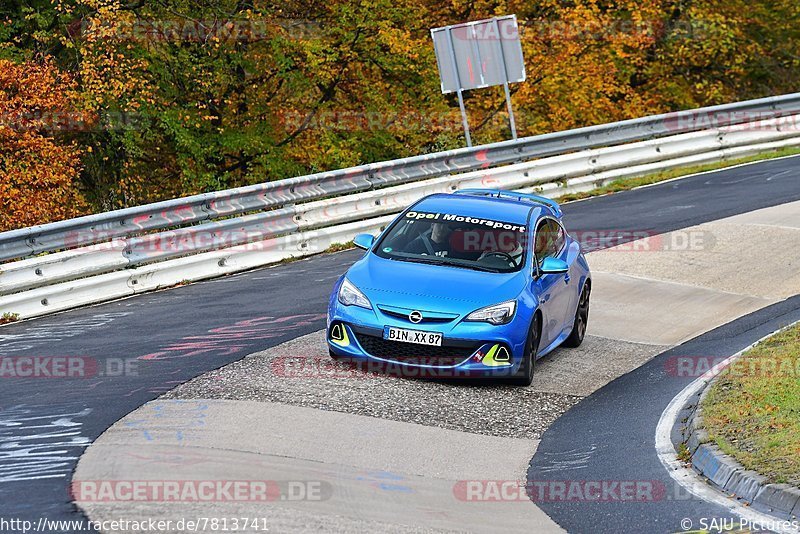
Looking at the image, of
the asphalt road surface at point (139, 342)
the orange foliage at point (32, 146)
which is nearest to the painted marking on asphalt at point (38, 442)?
the asphalt road surface at point (139, 342)

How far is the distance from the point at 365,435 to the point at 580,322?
14.2 ft

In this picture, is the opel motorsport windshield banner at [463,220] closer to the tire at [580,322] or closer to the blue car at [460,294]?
the blue car at [460,294]

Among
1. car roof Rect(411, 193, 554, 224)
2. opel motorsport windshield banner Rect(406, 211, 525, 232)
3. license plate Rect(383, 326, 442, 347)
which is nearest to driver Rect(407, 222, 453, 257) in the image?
opel motorsport windshield banner Rect(406, 211, 525, 232)

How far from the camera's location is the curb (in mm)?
7719

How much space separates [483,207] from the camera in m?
12.8

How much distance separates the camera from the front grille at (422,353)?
1097 centimetres

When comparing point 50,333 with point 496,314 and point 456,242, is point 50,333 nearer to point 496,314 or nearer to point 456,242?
point 456,242

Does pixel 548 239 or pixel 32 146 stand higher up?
pixel 32 146

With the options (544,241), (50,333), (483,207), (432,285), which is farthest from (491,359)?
(50,333)

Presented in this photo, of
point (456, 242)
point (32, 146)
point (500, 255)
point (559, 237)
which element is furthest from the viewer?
point (32, 146)

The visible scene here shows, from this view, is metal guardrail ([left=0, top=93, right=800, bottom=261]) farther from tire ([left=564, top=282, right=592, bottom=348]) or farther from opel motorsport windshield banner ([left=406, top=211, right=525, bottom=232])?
tire ([left=564, top=282, right=592, bottom=348])

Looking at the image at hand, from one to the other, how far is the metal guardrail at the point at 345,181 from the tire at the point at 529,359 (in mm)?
6657

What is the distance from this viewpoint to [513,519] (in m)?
7.91

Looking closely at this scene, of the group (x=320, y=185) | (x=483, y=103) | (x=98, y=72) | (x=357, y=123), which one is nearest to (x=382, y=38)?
(x=357, y=123)
